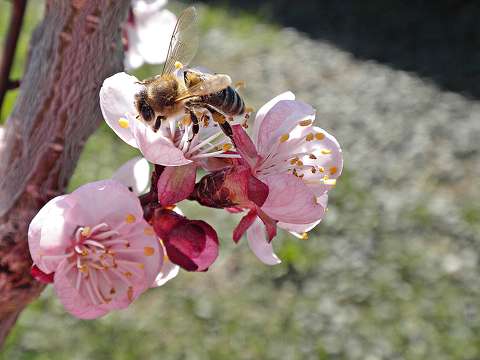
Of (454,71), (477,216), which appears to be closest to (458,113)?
(454,71)

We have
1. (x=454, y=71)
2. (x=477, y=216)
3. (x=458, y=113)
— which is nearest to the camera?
(x=477, y=216)

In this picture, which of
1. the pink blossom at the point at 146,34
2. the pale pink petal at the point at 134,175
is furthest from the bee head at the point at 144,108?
the pink blossom at the point at 146,34

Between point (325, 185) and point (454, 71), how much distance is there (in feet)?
14.0

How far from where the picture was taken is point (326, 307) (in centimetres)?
261

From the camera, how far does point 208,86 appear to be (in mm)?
673

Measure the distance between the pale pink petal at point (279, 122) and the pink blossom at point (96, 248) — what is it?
135mm

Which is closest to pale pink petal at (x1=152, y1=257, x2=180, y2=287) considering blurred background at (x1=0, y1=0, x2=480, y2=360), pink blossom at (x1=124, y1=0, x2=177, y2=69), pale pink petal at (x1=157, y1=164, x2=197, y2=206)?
pale pink petal at (x1=157, y1=164, x2=197, y2=206)

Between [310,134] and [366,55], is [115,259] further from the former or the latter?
[366,55]

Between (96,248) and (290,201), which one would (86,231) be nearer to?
(96,248)

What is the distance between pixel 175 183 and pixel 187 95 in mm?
117

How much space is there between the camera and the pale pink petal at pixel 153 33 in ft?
3.38

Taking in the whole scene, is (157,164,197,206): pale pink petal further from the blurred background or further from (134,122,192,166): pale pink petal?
the blurred background

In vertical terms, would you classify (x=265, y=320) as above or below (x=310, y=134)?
below

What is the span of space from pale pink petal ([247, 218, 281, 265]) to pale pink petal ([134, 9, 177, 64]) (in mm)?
418
